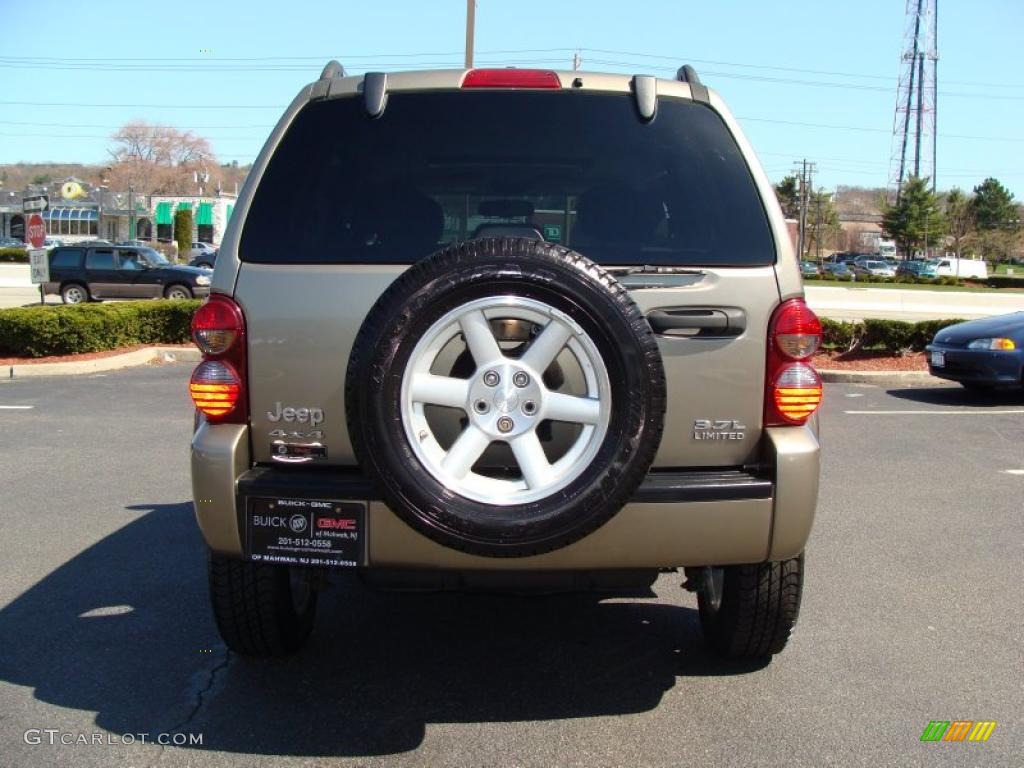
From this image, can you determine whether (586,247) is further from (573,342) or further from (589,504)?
(589,504)

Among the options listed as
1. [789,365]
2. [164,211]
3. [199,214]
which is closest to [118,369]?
[789,365]

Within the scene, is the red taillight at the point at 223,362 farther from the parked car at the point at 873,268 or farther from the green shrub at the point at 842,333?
the parked car at the point at 873,268

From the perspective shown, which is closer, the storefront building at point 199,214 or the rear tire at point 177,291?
the rear tire at point 177,291

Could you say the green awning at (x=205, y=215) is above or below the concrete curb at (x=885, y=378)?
above

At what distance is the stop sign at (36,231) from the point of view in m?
16.7

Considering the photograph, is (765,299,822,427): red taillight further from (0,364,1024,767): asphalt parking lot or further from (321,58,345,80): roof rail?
(321,58,345,80): roof rail

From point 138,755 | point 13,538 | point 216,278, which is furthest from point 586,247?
point 13,538

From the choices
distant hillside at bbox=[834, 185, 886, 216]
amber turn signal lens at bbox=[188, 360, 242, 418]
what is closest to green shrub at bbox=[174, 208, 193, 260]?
amber turn signal lens at bbox=[188, 360, 242, 418]

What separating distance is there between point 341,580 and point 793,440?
257cm

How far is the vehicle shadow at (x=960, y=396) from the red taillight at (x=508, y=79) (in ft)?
30.1

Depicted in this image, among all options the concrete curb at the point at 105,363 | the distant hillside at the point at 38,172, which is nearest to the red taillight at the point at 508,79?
the concrete curb at the point at 105,363

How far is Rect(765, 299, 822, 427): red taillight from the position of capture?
3.01m

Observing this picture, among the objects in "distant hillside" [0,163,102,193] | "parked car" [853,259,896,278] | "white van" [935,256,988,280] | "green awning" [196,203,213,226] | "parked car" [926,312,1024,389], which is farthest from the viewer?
"distant hillside" [0,163,102,193]

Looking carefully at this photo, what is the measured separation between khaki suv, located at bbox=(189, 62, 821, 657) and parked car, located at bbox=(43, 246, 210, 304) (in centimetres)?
2262
